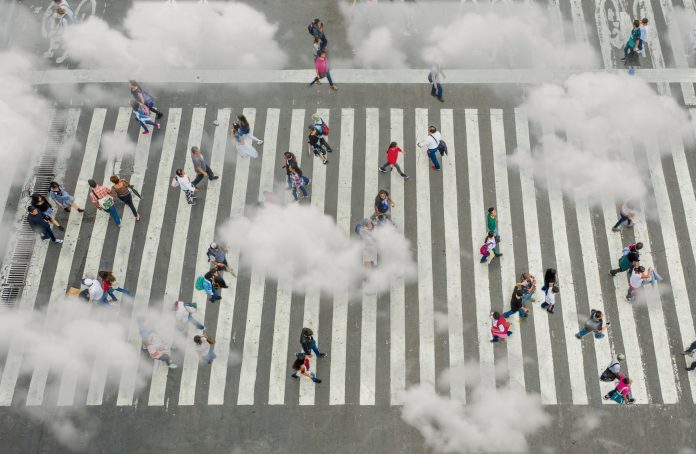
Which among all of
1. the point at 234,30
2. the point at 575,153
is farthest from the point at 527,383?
the point at 234,30

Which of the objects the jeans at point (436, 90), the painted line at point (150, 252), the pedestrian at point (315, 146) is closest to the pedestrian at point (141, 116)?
the painted line at point (150, 252)

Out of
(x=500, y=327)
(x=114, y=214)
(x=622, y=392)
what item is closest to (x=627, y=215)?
(x=622, y=392)

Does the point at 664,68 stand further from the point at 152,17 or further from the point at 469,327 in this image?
the point at 152,17

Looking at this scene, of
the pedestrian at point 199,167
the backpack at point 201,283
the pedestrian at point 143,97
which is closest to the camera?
the backpack at point 201,283

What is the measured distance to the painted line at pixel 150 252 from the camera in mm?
12969

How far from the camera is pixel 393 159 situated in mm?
14453

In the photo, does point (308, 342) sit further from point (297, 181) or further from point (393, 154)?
point (393, 154)

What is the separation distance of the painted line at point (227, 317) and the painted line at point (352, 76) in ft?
9.99

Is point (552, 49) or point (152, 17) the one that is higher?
point (152, 17)

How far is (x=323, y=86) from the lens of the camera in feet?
55.1

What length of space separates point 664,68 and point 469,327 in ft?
33.2

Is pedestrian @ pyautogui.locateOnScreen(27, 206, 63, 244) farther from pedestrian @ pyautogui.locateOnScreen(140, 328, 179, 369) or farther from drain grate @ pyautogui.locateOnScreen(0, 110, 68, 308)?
pedestrian @ pyautogui.locateOnScreen(140, 328, 179, 369)

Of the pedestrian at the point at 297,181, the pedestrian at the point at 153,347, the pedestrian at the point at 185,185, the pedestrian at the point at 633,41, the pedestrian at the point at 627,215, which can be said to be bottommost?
the pedestrian at the point at 153,347

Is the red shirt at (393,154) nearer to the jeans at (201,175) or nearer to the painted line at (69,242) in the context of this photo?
the jeans at (201,175)
